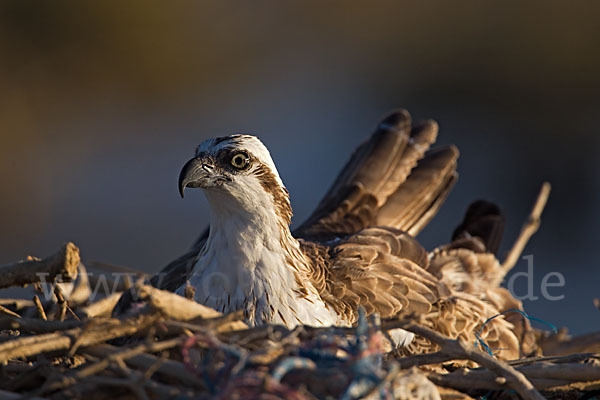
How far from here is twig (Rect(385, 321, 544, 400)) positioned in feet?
11.1

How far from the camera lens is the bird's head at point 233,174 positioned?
14.8ft

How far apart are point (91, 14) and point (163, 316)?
9.81 metres

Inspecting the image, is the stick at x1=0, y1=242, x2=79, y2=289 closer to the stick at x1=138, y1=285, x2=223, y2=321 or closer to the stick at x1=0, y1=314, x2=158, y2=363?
the stick at x1=0, y1=314, x2=158, y2=363

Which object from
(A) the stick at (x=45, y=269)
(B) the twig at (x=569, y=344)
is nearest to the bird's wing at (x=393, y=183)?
(B) the twig at (x=569, y=344)

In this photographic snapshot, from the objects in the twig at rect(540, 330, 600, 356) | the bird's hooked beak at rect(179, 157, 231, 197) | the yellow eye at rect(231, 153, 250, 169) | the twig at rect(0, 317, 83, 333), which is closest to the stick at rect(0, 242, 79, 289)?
the twig at rect(0, 317, 83, 333)

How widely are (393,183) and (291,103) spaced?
6701mm

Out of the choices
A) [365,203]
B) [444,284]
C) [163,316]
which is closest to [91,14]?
[365,203]

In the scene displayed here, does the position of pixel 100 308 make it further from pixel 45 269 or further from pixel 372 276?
pixel 372 276

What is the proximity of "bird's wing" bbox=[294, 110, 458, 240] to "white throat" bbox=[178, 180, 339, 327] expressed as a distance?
6.47 ft

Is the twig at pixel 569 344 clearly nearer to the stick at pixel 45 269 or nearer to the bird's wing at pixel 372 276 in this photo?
the bird's wing at pixel 372 276

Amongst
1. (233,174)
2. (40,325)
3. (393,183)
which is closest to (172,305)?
(40,325)

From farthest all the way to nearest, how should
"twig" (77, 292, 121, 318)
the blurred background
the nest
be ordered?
the blurred background < "twig" (77, 292, 121, 318) < the nest

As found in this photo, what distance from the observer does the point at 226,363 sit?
2988 millimetres

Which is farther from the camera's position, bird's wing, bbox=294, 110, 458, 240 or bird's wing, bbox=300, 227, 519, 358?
bird's wing, bbox=294, 110, 458, 240
